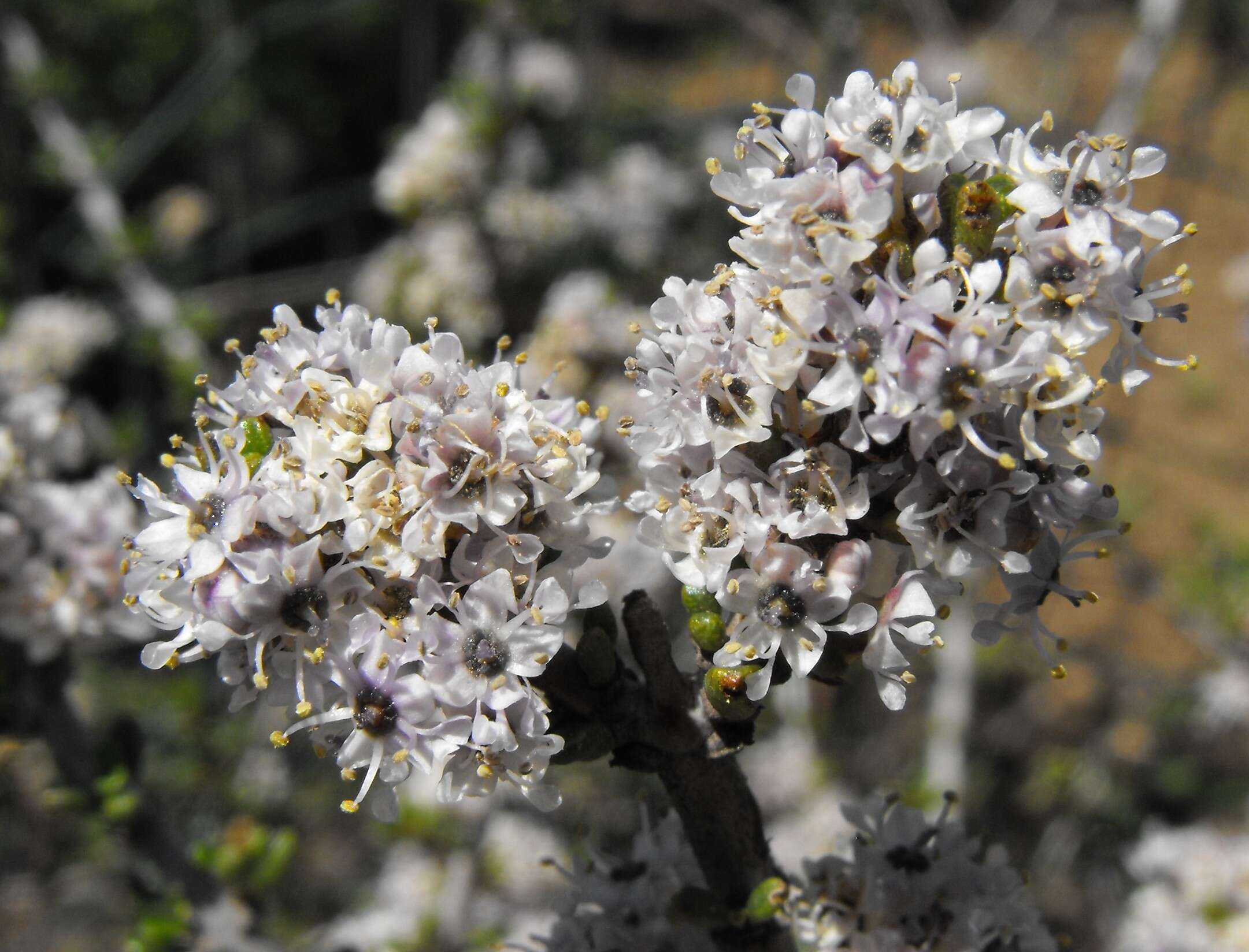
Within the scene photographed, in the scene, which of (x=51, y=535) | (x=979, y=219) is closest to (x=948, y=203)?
(x=979, y=219)

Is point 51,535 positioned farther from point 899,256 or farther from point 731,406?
point 899,256

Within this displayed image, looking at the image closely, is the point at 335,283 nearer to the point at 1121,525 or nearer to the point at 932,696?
the point at 932,696

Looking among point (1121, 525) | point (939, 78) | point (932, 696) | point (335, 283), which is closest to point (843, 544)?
point (1121, 525)

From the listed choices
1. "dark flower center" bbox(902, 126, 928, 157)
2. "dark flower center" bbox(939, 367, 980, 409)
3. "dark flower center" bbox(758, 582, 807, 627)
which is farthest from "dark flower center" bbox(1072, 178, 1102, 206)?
"dark flower center" bbox(758, 582, 807, 627)

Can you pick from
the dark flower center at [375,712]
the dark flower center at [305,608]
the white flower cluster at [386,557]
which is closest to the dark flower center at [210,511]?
the white flower cluster at [386,557]

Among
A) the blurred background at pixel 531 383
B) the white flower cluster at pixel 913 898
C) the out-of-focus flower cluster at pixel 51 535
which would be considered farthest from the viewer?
the blurred background at pixel 531 383

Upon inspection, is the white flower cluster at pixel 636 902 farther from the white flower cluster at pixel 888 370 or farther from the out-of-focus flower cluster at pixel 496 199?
the out-of-focus flower cluster at pixel 496 199

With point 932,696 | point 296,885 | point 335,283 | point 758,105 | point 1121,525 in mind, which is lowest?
point 296,885

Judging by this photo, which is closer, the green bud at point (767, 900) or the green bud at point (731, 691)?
the green bud at point (731, 691)
